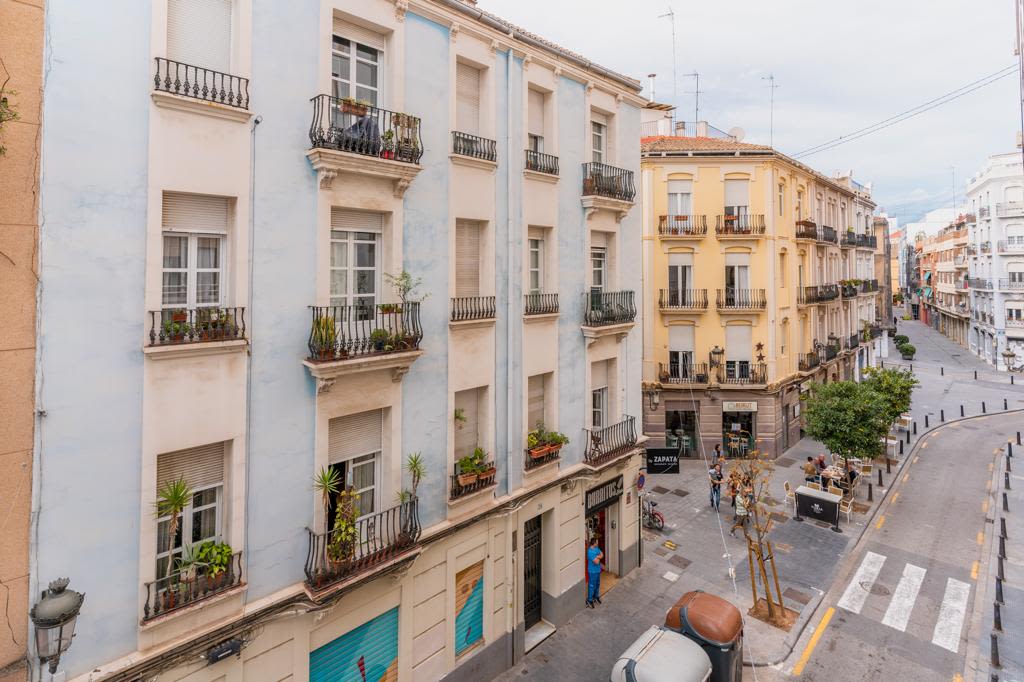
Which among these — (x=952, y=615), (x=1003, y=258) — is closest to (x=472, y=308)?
(x=952, y=615)

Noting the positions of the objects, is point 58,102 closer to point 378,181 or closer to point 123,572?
point 378,181

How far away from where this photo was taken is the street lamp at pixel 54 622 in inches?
245

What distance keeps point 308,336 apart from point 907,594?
18509 mm

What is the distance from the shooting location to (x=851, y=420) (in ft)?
74.4

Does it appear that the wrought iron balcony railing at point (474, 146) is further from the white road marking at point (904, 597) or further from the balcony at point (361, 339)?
the white road marking at point (904, 597)

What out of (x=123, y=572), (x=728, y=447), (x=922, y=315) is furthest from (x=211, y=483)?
(x=922, y=315)

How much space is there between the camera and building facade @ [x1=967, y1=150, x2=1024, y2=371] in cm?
5369

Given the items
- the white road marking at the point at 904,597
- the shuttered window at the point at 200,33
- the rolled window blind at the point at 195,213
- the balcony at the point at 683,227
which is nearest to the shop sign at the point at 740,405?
the balcony at the point at 683,227

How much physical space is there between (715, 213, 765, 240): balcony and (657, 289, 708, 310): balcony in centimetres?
311

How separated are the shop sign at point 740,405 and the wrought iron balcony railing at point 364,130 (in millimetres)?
23395

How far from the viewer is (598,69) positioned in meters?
15.6

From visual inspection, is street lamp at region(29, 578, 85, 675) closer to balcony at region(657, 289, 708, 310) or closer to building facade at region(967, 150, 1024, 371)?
balcony at region(657, 289, 708, 310)

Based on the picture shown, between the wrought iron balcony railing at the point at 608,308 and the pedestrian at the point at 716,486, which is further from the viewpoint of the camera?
the pedestrian at the point at 716,486

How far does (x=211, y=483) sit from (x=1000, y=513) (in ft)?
92.0
